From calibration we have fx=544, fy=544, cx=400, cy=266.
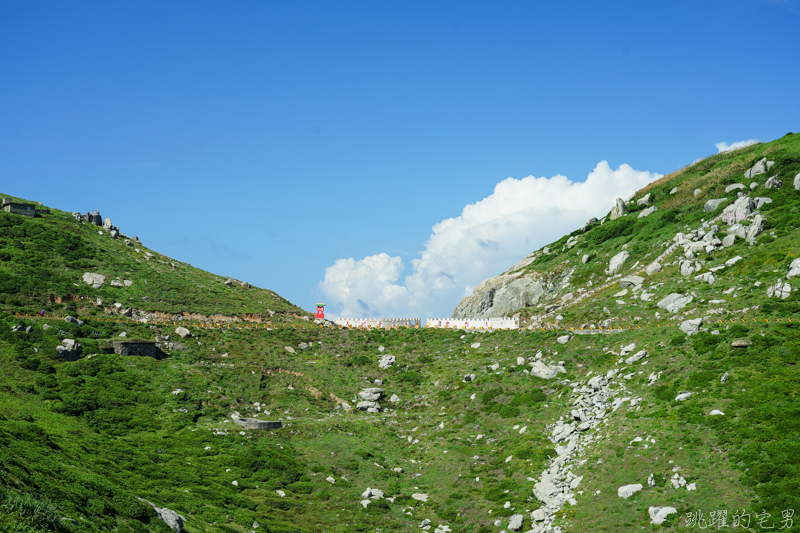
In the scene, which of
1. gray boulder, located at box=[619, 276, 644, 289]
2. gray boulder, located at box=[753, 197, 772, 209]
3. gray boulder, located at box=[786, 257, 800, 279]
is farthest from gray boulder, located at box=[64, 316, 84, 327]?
gray boulder, located at box=[753, 197, 772, 209]

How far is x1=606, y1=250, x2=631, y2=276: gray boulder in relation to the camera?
90875 mm

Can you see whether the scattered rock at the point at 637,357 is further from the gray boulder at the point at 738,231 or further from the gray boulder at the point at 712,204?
the gray boulder at the point at 712,204

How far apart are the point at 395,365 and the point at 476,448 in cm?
2388

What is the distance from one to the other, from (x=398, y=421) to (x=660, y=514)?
117 ft

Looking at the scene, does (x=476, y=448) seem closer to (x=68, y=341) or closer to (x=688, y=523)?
(x=688, y=523)

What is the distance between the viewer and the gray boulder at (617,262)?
298ft

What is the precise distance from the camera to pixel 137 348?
6944 cm

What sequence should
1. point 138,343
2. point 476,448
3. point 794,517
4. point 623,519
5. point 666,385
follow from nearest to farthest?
point 794,517
point 623,519
point 666,385
point 476,448
point 138,343

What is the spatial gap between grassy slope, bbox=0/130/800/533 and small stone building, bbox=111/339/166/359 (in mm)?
1744

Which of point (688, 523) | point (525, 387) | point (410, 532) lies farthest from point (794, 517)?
point (525, 387)

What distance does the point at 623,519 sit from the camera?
38188 millimetres

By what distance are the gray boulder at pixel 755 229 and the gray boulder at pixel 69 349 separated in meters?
85.1

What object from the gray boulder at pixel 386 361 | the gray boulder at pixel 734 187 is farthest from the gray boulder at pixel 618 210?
the gray boulder at pixel 386 361

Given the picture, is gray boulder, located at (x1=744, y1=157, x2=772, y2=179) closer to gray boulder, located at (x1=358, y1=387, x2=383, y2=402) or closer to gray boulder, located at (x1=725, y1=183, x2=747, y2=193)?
gray boulder, located at (x1=725, y1=183, x2=747, y2=193)
